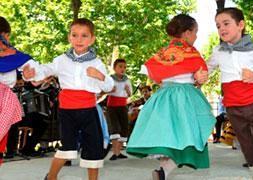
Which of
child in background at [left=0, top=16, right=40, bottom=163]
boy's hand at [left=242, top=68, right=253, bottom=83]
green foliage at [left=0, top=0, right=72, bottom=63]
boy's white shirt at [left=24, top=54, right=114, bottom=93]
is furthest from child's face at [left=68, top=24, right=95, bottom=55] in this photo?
green foliage at [left=0, top=0, right=72, bottom=63]

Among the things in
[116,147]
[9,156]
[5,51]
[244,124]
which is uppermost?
[5,51]

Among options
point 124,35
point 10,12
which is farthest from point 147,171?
point 10,12

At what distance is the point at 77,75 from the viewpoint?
4.17m

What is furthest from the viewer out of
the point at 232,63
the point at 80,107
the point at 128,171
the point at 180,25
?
the point at 128,171

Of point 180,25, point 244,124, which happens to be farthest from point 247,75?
point 180,25

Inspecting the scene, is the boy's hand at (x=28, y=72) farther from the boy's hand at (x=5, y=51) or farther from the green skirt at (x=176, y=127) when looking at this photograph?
the green skirt at (x=176, y=127)

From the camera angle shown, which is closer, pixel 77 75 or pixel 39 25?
pixel 77 75

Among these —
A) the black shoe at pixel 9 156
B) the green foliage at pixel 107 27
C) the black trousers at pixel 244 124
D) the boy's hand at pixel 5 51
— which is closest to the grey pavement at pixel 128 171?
the black trousers at pixel 244 124

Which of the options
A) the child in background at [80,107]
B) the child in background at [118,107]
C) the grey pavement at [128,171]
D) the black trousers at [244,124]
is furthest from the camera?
the child in background at [118,107]

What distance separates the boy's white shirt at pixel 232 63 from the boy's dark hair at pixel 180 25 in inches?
16.0

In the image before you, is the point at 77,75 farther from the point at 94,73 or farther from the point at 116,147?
the point at 116,147

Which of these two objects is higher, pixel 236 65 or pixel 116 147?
pixel 236 65

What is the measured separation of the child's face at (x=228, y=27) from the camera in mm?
4480

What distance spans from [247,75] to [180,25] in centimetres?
70
